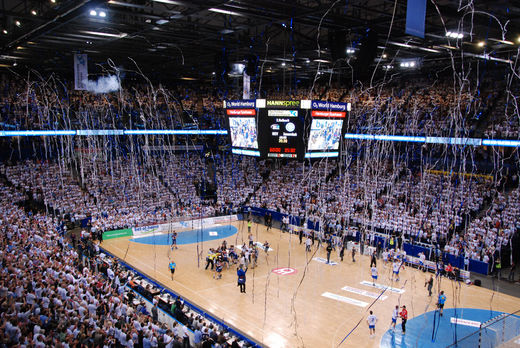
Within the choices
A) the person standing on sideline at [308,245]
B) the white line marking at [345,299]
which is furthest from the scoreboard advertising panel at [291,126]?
the white line marking at [345,299]

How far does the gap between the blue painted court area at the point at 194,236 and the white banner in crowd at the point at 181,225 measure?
60 cm

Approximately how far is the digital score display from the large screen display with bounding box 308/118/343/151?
0.64 meters

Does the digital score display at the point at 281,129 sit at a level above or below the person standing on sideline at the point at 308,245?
above

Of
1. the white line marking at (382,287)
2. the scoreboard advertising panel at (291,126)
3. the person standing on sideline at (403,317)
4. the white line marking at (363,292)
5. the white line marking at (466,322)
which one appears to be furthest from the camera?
the scoreboard advertising panel at (291,126)

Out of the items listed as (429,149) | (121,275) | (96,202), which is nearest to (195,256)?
(121,275)

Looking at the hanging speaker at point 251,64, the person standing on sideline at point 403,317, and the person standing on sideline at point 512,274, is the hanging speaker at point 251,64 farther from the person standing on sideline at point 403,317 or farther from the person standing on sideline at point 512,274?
the person standing on sideline at point 512,274

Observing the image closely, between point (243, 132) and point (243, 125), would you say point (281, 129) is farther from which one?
point (243, 132)

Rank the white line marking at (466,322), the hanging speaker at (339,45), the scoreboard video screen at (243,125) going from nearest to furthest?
the white line marking at (466,322), the hanging speaker at (339,45), the scoreboard video screen at (243,125)

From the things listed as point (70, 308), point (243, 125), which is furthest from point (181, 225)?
point (70, 308)

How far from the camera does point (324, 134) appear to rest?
882 inches

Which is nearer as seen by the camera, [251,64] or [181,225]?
[251,64]

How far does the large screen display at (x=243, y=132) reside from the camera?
898 inches

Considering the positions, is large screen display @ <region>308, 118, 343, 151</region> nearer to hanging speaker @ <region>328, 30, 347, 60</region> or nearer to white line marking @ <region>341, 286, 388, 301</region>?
hanging speaker @ <region>328, 30, 347, 60</region>

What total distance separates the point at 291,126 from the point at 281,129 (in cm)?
57
